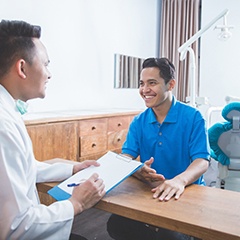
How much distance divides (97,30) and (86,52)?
1.04ft

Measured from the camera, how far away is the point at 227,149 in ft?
6.41

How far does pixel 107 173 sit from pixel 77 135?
1.41 m

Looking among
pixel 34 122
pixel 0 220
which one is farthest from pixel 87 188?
pixel 34 122

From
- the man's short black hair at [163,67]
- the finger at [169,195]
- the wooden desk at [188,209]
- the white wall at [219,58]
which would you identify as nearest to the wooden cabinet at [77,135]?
the man's short black hair at [163,67]

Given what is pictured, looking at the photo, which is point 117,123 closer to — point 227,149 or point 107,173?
point 227,149

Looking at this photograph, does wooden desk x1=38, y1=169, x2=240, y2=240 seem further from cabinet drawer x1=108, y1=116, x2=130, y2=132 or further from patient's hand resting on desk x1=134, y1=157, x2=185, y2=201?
cabinet drawer x1=108, y1=116, x2=130, y2=132

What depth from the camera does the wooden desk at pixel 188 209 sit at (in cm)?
76

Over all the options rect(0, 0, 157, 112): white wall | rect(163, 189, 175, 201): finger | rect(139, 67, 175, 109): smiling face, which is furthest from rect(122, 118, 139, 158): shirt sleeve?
rect(0, 0, 157, 112): white wall

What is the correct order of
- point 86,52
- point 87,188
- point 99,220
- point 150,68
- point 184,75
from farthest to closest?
point 184,75 < point 86,52 < point 99,220 < point 150,68 < point 87,188

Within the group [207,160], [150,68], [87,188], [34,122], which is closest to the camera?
[87,188]

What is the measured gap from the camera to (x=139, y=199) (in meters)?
0.95

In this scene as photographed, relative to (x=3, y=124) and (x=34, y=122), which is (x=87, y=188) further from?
(x=34, y=122)

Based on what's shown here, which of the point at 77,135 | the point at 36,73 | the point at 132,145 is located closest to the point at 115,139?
the point at 77,135

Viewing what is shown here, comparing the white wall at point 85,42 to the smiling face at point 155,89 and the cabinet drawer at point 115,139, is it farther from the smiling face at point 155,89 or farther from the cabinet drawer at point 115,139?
the smiling face at point 155,89
